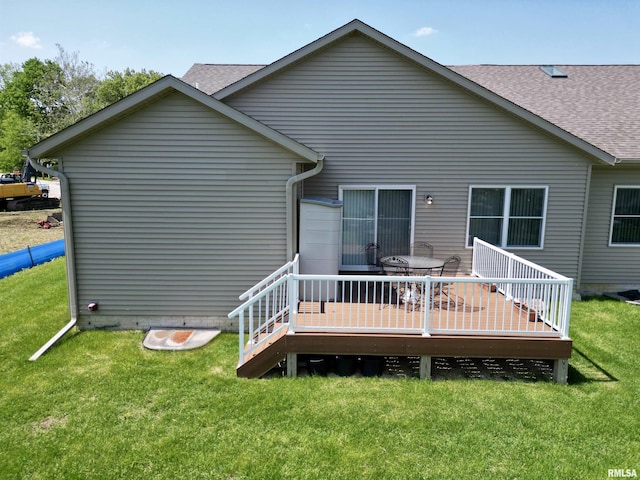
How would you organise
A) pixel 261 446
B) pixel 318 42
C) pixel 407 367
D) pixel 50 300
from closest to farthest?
pixel 261 446, pixel 407 367, pixel 318 42, pixel 50 300

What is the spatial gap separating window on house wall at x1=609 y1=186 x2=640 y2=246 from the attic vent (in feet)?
14.9

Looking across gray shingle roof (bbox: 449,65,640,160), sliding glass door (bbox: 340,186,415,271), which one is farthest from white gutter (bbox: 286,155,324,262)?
gray shingle roof (bbox: 449,65,640,160)

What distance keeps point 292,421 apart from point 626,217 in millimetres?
9456

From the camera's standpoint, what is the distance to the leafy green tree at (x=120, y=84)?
42.6 meters

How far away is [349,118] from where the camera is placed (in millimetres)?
8945

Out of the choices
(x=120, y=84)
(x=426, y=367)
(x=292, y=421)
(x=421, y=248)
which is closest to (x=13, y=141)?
(x=120, y=84)

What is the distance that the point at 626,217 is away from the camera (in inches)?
384

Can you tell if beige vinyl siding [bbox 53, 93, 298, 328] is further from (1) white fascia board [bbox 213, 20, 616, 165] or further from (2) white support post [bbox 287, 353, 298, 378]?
(1) white fascia board [bbox 213, 20, 616, 165]

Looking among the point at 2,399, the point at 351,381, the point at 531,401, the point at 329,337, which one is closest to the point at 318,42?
the point at 329,337

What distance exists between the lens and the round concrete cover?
6.79 meters

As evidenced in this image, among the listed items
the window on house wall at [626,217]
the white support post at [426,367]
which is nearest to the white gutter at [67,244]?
the white support post at [426,367]

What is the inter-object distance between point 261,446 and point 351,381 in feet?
5.87

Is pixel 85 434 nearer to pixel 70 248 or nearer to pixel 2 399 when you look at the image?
pixel 2 399

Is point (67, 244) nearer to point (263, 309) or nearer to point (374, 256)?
point (263, 309)
